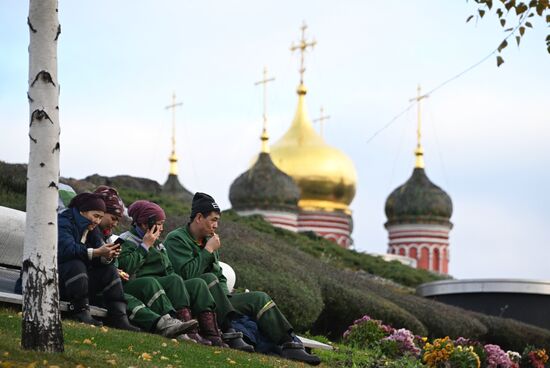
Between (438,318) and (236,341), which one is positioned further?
(438,318)

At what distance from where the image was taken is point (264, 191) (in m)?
49.7

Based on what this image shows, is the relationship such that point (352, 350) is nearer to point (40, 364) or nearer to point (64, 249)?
point (64, 249)

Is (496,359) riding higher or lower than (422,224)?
lower

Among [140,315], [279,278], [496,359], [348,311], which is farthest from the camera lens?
[348,311]

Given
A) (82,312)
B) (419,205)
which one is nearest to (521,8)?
(82,312)

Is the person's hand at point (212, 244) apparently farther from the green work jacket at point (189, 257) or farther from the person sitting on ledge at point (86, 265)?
the person sitting on ledge at point (86, 265)

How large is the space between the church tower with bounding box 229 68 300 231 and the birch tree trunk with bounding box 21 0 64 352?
4064 centimetres

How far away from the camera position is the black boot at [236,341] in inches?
424

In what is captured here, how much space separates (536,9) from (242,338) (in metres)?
3.72

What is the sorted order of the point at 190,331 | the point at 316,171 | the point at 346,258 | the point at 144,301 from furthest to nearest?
1. the point at 316,171
2. the point at 346,258
3. the point at 144,301
4. the point at 190,331

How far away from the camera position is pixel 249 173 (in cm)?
5050

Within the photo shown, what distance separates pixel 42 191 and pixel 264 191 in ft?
135

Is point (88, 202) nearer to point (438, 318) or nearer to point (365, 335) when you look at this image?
point (365, 335)

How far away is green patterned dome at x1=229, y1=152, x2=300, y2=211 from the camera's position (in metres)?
49.7
